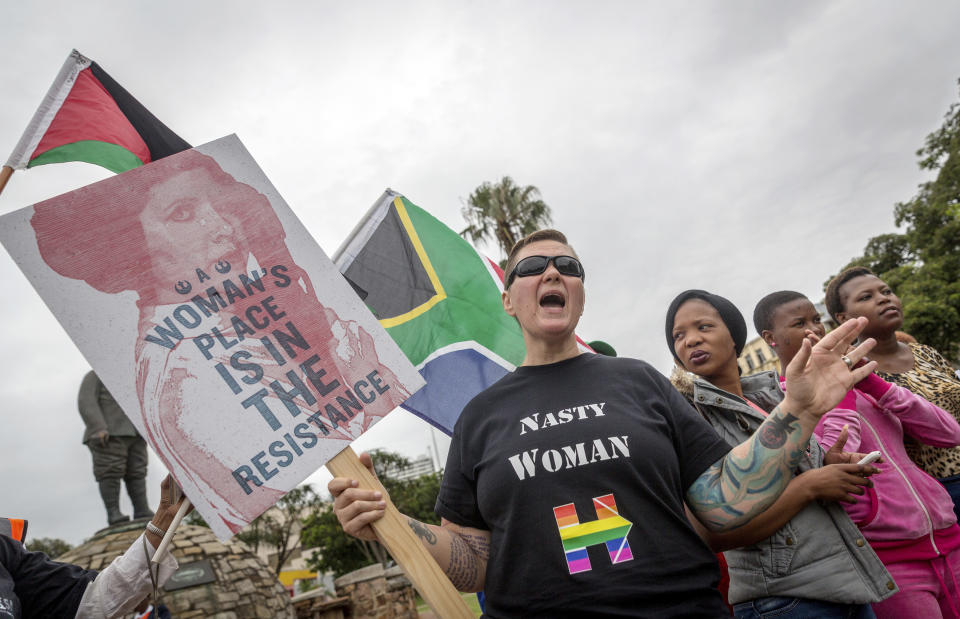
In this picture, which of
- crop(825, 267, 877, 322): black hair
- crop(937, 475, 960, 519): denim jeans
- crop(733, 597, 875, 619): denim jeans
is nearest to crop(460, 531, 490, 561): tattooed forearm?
crop(733, 597, 875, 619): denim jeans

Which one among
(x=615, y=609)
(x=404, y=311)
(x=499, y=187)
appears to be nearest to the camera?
(x=615, y=609)

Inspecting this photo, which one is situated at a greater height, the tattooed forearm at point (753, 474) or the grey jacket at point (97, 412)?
the grey jacket at point (97, 412)

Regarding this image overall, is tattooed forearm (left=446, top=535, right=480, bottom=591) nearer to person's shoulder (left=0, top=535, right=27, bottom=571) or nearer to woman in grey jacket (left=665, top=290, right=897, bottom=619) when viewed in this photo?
woman in grey jacket (left=665, top=290, right=897, bottom=619)

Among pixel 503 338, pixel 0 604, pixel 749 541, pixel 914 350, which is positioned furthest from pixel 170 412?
pixel 914 350

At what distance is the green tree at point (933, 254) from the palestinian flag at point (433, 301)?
20268 mm

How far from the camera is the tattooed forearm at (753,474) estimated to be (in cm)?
155

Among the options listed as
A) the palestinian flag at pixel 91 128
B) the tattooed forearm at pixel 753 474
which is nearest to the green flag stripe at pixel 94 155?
the palestinian flag at pixel 91 128

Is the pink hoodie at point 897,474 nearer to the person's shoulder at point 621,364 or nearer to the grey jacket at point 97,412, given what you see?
the person's shoulder at point 621,364

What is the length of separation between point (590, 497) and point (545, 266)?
2.86 feet

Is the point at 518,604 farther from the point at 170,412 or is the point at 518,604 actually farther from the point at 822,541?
the point at 170,412

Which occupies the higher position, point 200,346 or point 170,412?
point 200,346

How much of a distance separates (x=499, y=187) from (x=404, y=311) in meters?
11.8

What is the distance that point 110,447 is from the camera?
6547mm

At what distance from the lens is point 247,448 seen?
1661mm
